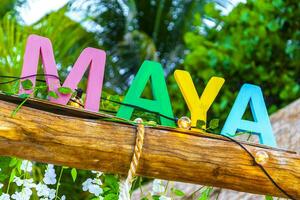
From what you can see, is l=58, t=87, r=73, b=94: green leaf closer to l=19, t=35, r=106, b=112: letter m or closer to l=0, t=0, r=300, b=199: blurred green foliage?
l=19, t=35, r=106, b=112: letter m

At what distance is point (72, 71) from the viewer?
131 cm

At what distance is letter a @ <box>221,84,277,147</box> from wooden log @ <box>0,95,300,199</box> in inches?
1.5

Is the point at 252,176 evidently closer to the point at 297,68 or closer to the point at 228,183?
the point at 228,183

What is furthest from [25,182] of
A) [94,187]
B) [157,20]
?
[157,20]

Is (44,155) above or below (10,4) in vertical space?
below

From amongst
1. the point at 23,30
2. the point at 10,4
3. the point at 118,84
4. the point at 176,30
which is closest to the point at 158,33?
the point at 176,30

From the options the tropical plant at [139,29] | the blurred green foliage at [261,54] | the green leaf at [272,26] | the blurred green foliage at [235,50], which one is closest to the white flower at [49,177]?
the blurred green foliage at [235,50]

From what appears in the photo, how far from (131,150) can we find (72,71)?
183 mm

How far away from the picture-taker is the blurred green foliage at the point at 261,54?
14.5ft

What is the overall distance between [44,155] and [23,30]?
351 cm

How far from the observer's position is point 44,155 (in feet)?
3.97

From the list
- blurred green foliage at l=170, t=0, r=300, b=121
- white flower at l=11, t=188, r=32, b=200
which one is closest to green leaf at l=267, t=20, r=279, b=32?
blurred green foliage at l=170, t=0, r=300, b=121

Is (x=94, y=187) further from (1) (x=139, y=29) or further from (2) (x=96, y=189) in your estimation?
(1) (x=139, y=29)

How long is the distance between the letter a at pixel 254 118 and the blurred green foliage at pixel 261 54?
293 cm
